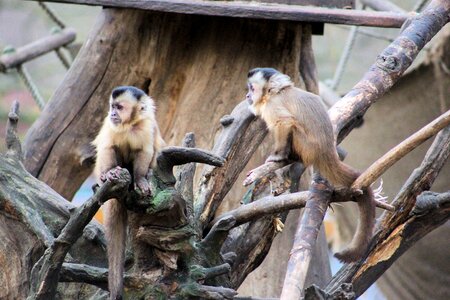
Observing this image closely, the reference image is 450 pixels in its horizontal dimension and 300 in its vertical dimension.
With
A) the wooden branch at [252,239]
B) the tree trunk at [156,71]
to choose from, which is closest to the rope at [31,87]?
the tree trunk at [156,71]

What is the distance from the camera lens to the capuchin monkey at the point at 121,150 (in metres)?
3.33

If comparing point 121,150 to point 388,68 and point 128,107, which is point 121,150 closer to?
point 128,107

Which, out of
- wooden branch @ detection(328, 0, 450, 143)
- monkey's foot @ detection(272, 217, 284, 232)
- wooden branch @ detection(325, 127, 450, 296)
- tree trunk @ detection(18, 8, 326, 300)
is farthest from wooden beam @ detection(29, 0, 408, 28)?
monkey's foot @ detection(272, 217, 284, 232)

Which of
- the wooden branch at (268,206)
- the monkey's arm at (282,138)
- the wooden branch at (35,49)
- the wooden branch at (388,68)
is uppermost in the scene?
the wooden branch at (35,49)

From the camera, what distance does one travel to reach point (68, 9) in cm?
1082

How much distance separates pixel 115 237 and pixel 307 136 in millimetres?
737

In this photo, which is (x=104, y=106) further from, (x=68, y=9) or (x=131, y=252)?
(x=68, y=9)

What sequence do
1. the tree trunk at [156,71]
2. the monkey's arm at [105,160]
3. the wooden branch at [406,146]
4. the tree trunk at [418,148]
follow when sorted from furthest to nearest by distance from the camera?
the tree trunk at [418,148] → the tree trunk at [156,71] → the monkey's arm at [105,160] → the wooden branch at [406,146]

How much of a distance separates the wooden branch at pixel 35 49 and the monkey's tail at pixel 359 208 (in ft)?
9.71

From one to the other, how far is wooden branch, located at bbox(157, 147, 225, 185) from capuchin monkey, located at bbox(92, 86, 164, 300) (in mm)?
58

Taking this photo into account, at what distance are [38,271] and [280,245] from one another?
5.46ft

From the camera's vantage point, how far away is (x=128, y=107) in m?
3.46

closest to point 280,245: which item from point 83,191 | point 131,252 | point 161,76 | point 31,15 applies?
point 161,76

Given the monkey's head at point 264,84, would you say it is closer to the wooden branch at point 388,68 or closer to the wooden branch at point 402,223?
the wooden branch at point 388,68
